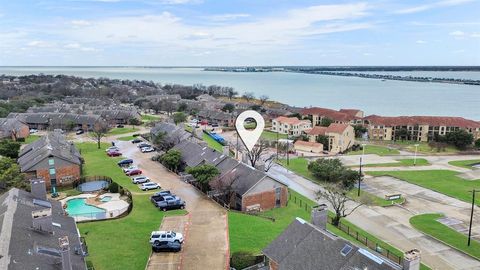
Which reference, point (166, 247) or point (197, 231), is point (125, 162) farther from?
point (166, 247)

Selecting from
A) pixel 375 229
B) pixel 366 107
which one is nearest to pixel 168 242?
pixel 375 229

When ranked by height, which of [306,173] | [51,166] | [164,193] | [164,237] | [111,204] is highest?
[51,166]

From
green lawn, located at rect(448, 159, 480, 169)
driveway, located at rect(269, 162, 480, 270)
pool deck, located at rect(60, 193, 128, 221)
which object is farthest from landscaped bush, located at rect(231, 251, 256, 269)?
green lawn, located at rect(448, 159, 480, 169)

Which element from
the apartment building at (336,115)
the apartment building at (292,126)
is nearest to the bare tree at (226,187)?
the apartment building at (292,126)

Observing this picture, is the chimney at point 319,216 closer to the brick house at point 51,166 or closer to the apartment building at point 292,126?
the brick house at point 51,166

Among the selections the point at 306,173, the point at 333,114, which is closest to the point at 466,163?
the point at 306,173

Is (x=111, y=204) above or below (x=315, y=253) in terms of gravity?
below
